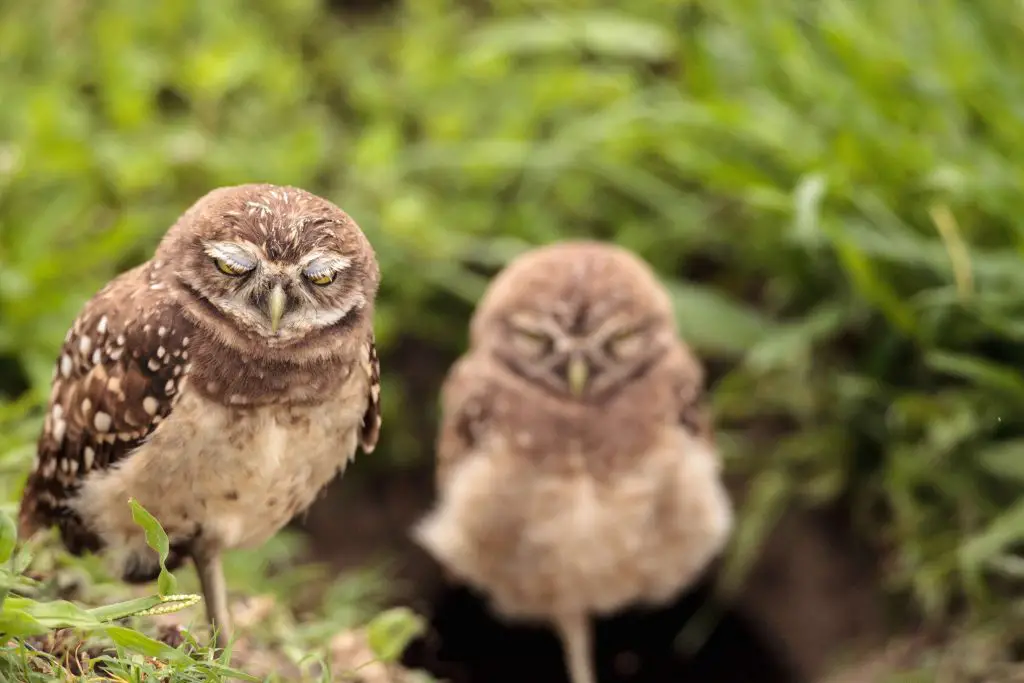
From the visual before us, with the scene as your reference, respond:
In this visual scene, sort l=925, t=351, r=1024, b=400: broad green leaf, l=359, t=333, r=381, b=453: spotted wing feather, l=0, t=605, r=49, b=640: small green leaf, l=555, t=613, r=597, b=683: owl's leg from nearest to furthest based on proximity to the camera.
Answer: l=0, t=605, r=49, b=640: small green leaf, l=359, t=333, r=381, b=453: spotted wing feather, l=925, t=351, r=1024, b=400: broad green leaf, l=555, t=613, r=597, b=683: owl's leg

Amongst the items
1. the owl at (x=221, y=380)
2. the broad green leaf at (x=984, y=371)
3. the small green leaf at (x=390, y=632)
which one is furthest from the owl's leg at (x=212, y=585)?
the broad green leaf at (x=984, y=371)

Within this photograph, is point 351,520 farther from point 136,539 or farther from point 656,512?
point 136,539

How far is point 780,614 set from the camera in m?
5.19

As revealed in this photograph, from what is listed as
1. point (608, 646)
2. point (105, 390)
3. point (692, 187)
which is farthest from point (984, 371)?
point (105, 390)

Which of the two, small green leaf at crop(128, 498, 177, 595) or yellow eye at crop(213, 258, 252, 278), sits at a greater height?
yellow eye at crop(213, 258, 252, 278)

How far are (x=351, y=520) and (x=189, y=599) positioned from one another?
2.88 meters

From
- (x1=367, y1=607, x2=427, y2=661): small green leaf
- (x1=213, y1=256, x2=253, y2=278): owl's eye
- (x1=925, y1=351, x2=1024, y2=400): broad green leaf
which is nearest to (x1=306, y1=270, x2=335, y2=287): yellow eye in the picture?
(x1=213, y1=256, x2=253, y2=278): owl's eye

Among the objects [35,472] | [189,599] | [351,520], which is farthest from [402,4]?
[189,599]

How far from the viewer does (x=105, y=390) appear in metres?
2.52

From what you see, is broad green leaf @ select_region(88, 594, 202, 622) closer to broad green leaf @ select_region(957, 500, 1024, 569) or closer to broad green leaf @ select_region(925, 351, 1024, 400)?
broad green leaf @ select_region(957, 500, 1024, 569)

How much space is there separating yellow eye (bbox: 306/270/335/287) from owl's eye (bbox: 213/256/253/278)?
0.11 metres

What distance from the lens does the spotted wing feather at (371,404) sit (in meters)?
2.58

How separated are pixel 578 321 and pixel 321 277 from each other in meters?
1.95

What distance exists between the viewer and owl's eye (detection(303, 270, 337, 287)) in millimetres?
2285
